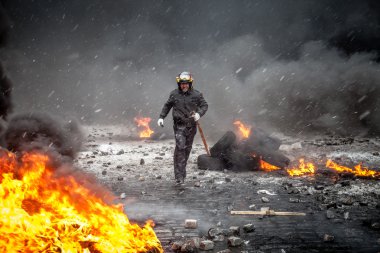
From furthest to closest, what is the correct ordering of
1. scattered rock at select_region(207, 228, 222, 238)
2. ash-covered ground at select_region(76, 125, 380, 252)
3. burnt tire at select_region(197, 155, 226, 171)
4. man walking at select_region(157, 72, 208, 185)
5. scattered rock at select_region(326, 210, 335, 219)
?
burnt tire at select_region(197, 155, 226, 171), man walking at select_region(157, 72, 208, 185), scattered rock at select_region(326, 210, 335, 219), scattered rock at select_region(207, 228, 222, 238), ash-covered ground at select_region(76, 125, 380, 252)

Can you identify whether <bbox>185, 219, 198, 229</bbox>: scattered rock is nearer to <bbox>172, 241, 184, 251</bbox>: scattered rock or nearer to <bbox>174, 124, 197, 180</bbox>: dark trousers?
<bbox>172, 241, 184, 251</bbox>: scattered rock

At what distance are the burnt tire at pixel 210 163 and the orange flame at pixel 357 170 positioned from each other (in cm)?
317

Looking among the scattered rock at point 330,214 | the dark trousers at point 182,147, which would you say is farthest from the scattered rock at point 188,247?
the dark trousers at point 182,147

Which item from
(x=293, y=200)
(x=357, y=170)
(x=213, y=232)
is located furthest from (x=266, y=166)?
(x=213, y=232)

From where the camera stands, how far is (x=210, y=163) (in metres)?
8.88

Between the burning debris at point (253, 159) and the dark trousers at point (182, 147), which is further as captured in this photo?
the burning debris at point (253, 159)

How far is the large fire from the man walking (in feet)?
12.1

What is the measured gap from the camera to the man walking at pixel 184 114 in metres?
7.70

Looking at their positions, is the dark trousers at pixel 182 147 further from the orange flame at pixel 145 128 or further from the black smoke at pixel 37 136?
the orange flame at pixel 145 128

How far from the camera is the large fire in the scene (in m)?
3.06

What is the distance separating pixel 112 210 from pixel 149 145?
33.1 ft

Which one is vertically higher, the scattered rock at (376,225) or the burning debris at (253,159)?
the burning debris at (253,159)

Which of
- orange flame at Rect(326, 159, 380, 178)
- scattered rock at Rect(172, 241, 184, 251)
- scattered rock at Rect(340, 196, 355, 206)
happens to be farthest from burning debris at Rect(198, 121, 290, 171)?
scattered rock at Rect(172, 241, 184, 251)

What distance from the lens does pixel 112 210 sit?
157 inches
